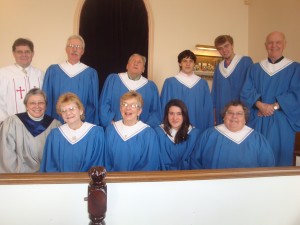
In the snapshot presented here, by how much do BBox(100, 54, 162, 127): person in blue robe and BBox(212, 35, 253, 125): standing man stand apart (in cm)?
88

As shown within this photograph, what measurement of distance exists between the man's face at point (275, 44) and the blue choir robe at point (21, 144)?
257 centimetres

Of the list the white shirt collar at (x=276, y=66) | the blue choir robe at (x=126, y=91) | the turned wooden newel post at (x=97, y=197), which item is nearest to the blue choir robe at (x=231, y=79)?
the white shirt collar at (x=276, y=66)

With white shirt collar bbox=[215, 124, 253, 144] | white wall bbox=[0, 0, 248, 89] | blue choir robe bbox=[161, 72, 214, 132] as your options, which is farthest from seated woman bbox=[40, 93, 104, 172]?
white wall bbox=[0, 0, 248, 89]

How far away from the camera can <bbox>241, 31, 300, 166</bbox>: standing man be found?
3.44 metres

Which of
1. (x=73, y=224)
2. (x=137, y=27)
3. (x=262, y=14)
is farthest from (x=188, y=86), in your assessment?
(x=262, y=14)

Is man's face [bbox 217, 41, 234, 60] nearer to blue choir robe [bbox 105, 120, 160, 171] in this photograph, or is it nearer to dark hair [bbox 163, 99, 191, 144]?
dark hair [bbox 163, 99, 191, 144]

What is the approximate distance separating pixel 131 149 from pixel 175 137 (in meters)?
0.46

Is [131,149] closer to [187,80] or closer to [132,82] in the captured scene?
[132,82]

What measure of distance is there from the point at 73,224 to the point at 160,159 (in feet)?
4.00

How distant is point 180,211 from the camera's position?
2.08 m

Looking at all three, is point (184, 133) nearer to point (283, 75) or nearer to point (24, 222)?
point (283, 75)

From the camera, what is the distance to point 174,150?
3072mm

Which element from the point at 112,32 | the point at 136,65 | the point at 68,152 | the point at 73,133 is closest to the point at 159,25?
the point at 112,32

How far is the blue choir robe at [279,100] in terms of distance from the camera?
346cm
